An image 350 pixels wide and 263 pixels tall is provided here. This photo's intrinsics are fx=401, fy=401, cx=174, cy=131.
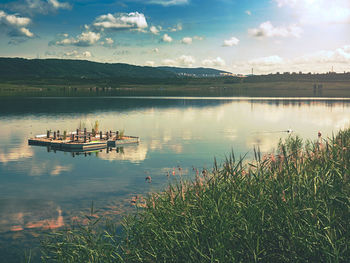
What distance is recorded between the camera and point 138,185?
1136 inches

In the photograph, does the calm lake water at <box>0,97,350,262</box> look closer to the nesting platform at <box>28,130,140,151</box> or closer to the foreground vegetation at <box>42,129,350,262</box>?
the nesting platform at <box>28,130,140,151</box>

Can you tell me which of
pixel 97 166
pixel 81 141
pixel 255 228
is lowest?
pixel 97 166

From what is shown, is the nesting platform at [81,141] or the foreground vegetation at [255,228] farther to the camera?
the nesting platform at [81,141]

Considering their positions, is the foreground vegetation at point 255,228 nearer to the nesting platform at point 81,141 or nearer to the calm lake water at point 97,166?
the calm lake water at point 97,166

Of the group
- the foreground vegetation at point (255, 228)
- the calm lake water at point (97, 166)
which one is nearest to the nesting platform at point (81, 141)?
the calm lake water at point (97, 166)

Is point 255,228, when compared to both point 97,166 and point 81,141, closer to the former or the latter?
point 97,166

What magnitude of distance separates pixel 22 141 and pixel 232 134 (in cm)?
2990

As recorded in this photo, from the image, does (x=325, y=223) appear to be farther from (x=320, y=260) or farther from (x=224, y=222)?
(x=224, y=222)

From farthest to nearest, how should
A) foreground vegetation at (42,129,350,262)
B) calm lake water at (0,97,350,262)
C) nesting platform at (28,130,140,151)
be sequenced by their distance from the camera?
nesting platform at (28,130,140,151) < calm lake water at (0,97,350,262) < foreground vegetation at (42,129,350,262)

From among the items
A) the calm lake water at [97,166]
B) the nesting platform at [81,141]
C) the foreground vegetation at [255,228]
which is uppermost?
the foreground vegetation at [255,228]

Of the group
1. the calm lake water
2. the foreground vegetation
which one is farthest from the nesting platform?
the foreground vegetation

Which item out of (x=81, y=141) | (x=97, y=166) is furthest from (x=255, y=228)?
(x=81, y=141)

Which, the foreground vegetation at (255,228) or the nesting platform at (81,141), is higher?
the foreground vegetation at (255,228)

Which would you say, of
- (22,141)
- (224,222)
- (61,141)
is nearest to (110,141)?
(61,141)
